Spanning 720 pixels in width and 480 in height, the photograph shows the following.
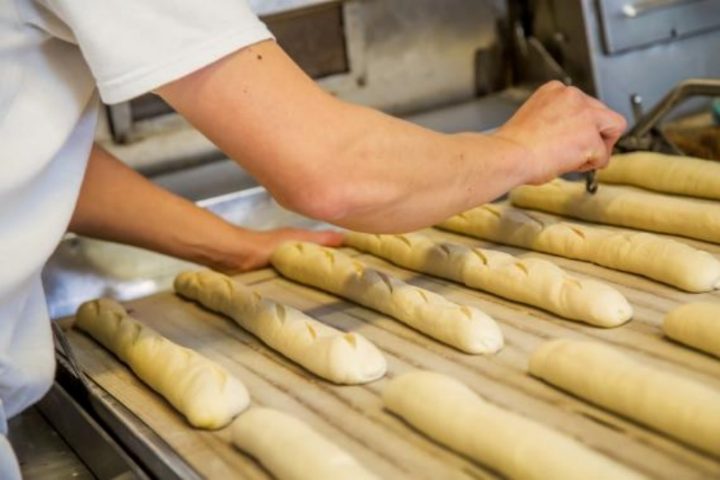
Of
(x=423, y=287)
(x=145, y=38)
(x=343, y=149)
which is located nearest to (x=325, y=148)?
(x=343, y=149)

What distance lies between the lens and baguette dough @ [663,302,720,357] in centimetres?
150

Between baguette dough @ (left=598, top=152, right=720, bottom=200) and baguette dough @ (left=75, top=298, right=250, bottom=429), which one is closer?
baguette dough @ (left=75, top=298, right=250, bottom=429)

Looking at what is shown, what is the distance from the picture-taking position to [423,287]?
6.44ft

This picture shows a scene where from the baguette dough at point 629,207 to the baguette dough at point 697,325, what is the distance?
366 mm

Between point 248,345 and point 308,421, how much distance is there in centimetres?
35

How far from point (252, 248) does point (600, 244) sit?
696 millimetres

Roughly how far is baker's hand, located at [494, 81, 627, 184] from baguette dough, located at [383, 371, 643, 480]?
1.36ft

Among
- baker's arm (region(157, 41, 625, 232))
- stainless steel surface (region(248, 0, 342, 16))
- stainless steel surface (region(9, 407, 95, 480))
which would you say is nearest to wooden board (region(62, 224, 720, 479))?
stainless steel surface (region(9, 407, 95, 480))

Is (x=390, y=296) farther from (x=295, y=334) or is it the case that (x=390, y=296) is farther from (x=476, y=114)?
(x=476, y=114)

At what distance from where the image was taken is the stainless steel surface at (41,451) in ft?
5.34

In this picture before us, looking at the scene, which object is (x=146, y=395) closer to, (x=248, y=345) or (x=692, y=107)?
(x=248, y=345)

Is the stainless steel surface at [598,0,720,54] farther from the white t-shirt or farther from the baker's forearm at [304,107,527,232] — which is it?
the white t-shirt

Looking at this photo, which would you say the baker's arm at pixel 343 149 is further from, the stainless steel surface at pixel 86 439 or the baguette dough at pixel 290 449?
the stainless steel surface at pixel 86 439

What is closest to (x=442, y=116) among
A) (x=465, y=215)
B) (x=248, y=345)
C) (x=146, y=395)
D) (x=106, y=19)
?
(x=465, y=215)
